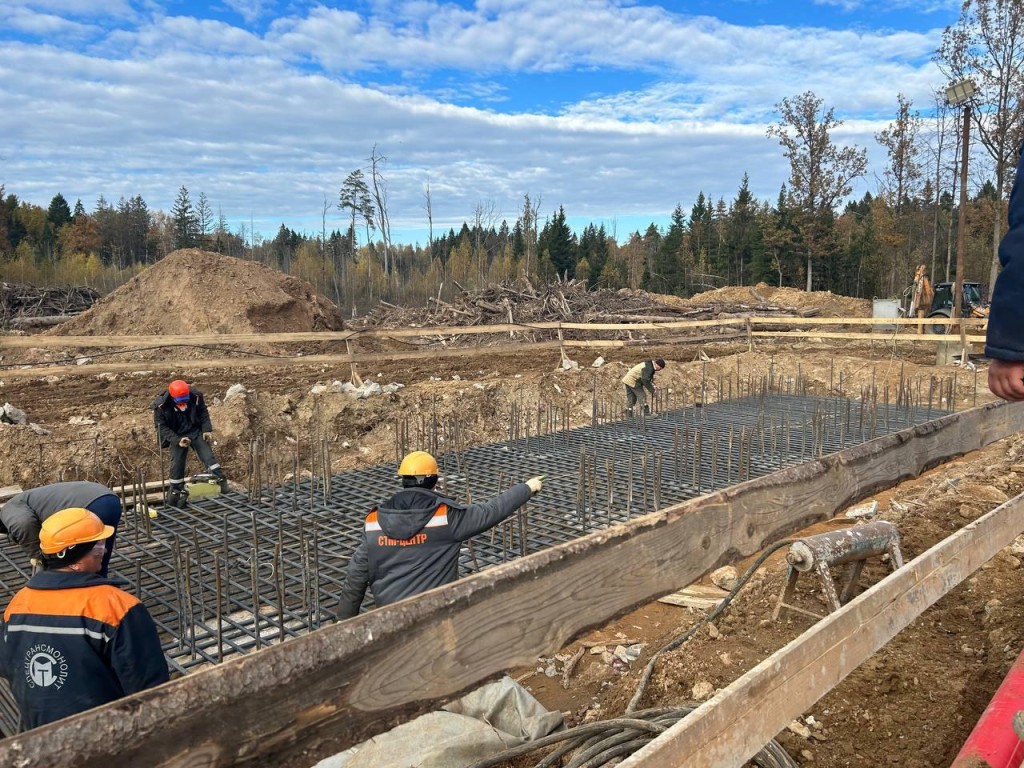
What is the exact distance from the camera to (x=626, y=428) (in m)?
7.21

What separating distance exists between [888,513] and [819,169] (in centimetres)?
3090

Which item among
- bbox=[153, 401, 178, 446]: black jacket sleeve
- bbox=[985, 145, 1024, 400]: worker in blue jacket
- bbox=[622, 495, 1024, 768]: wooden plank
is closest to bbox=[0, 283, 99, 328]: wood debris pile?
bbox=[153, 401, 178, 446]: black jacket sleeve

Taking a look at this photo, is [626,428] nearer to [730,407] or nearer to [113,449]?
[730,407]

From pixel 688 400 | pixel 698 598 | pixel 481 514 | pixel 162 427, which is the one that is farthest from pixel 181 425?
pixel 688 400

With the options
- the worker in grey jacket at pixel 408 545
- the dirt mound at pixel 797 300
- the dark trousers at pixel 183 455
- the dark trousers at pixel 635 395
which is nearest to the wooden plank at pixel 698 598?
the worker in grey jacket at pixel 408 545

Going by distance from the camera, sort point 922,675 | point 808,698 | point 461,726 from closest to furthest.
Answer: point 808,698, point 461,726, point 922,675

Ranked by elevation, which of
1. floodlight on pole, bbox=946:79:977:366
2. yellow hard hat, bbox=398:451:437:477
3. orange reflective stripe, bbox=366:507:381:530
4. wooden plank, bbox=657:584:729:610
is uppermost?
floodlight on pole, bbox=946:79:977:366

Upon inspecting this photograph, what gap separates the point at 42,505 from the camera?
3.13 meters

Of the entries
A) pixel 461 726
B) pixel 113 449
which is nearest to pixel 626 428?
pixel 461 726

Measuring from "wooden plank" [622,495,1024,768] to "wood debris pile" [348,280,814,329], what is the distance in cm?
1704

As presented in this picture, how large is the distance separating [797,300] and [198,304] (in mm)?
22567

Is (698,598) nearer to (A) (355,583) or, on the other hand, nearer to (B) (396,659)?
(A) (355,583)

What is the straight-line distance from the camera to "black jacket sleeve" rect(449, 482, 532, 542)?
10.3ft

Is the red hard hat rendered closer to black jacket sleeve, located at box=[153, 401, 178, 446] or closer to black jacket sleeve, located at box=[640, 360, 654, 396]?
black jacket sleeve, located at box=[153, 401, 178, 446]
